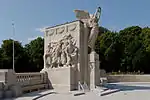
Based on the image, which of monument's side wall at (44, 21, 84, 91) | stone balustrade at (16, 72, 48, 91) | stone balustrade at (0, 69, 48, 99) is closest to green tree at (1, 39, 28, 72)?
stone balustrade at (16, 72, 48, 91)

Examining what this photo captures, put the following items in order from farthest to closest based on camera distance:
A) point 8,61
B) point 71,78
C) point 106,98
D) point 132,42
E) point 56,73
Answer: point 132,42
point 8,61
point 56,73
point 71,78
point 106,98

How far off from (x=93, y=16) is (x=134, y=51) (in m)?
24.6

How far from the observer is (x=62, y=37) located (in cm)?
1460

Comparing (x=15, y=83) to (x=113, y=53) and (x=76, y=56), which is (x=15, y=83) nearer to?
(x=76, y=56)

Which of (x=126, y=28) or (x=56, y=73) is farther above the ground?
(x=126, y=28)

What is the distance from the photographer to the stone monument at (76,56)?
44.5ft

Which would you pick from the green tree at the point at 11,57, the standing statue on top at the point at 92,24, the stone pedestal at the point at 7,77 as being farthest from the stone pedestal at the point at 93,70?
the green tree at the point at 11,57

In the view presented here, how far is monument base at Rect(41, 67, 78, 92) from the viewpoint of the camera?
1333 cm

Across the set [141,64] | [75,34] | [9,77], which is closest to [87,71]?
[75,34]

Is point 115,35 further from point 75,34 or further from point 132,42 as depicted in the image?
point 75,34

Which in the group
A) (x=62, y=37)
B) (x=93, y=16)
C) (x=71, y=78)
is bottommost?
(x=71, y=78)

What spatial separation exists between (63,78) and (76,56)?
1.65m

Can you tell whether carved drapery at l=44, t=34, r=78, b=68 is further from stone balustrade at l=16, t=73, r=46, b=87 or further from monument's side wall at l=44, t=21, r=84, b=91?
stone balustrade at l=16, t=73, r=46, b=87

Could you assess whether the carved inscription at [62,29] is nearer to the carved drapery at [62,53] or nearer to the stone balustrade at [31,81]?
the carved drapery at [62,53]
